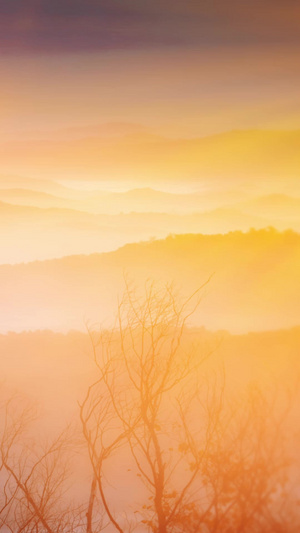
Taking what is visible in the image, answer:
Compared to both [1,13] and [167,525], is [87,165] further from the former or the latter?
[167,525]

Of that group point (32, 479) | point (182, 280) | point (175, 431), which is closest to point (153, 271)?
point (182, 280)

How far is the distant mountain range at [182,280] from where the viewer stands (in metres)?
3.39

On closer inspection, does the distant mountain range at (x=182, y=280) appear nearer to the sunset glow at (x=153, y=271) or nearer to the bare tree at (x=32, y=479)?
the sunset glow at (x=153, y=271)

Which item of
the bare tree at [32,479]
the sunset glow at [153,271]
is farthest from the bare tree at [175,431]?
the bare tree at [32,479]

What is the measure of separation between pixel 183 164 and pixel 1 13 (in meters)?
1.94

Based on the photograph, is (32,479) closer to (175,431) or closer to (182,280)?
(175,431)

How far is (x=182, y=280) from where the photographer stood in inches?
135

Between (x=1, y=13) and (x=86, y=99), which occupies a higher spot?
(x=1, y=13)

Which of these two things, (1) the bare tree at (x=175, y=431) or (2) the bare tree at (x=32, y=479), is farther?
(2) the bare tree at (x=32, y=479)

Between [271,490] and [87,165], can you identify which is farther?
[87,165]

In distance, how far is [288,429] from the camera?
3.24 m

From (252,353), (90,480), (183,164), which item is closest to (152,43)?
(183,164)

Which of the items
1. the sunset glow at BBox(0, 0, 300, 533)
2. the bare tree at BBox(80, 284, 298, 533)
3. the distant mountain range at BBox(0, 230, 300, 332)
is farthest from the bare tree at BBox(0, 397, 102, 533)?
the distant mountain range at BBox(0, 230, 300, 332)

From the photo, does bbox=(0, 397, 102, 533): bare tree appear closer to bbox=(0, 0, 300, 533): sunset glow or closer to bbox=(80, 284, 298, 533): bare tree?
bbox=(0, 0, 300, 533): sunset glow
